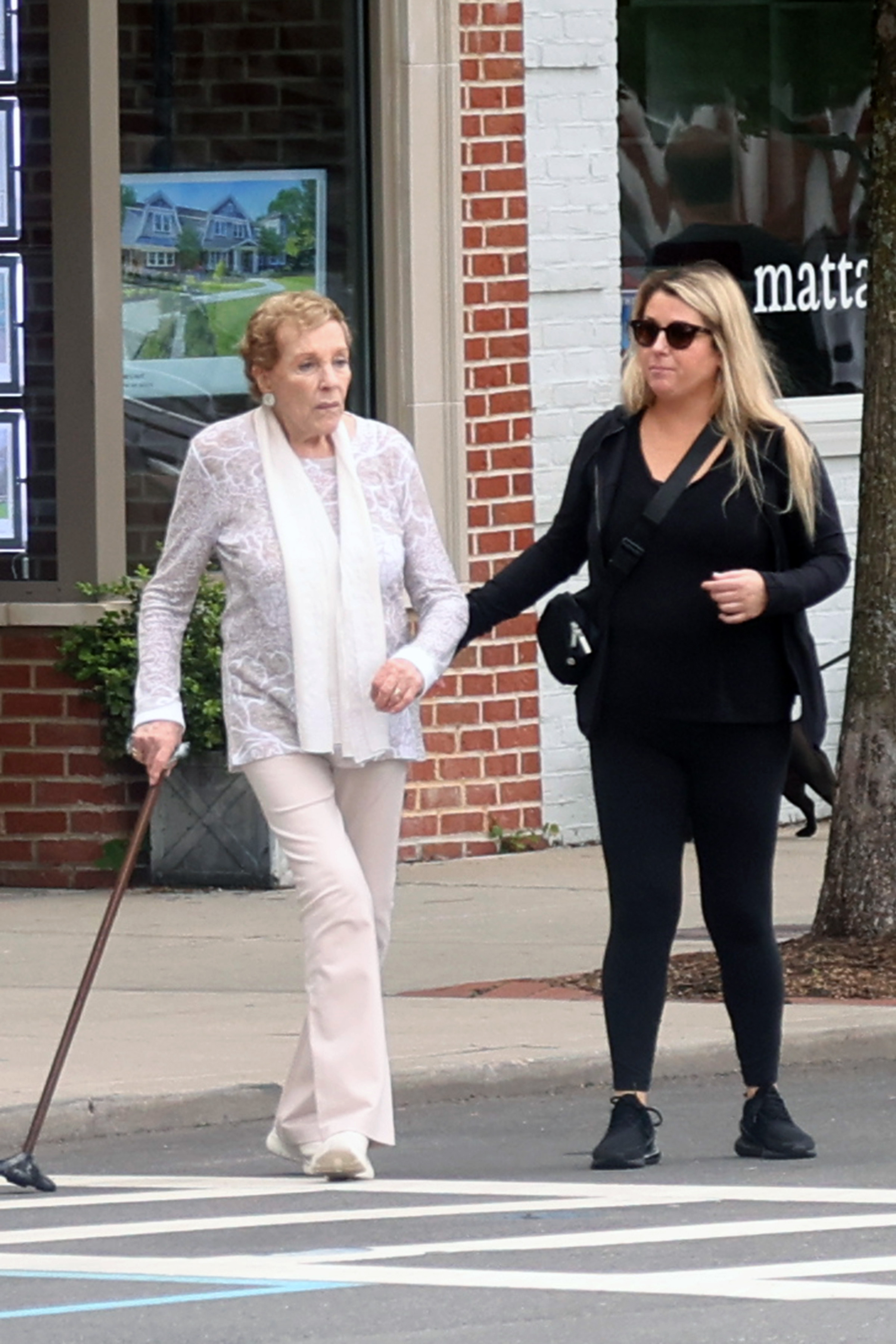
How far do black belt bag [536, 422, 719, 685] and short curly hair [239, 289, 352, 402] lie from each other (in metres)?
0.68

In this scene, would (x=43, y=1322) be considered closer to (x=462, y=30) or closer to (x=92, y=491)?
(x=92, y=491)

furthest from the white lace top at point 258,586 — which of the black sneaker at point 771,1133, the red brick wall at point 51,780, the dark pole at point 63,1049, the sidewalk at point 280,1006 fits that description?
the red brick wall at point 51,780

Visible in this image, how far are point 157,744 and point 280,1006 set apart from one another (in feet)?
8.06

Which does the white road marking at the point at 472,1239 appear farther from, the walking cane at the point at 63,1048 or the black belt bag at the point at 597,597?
the black belt bag at the point at 597,597

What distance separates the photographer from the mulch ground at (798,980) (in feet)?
31.7

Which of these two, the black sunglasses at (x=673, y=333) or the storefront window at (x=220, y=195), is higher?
the storefront window at (x=220, y=195)

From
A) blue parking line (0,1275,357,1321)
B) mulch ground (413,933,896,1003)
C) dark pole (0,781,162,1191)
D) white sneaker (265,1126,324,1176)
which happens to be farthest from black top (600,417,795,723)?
mulch ground (413,933,896,1003)

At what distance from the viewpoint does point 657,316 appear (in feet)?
23.9

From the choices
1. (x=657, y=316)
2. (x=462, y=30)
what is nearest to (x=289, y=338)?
(x=657, y=316)

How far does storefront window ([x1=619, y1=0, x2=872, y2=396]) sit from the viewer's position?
13.7m

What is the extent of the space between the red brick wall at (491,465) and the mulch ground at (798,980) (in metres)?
2.86

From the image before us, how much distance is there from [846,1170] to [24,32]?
6.38 metres

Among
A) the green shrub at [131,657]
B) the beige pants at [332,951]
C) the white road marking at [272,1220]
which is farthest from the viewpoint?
the green shrub at [131,657]

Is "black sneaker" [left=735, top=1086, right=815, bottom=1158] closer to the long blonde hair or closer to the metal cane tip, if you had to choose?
the long blonde hair
